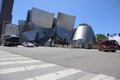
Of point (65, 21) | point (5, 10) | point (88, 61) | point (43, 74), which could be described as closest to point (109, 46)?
point (88, 61)

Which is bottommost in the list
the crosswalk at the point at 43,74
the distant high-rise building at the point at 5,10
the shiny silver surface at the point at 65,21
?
the crosswalk at the point at 43,74

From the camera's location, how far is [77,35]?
112938 millimetres

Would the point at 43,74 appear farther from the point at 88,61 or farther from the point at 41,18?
the point at 41,18

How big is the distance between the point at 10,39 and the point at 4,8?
367 ft

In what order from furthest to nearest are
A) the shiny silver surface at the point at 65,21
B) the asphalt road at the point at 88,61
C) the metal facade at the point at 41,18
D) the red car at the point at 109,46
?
1. the shiny silver surface at the point at 65,21
2. the metal facade at the point at 41,18
3. the red car at the point at 109,46
4. the asphalt road at the point at 88,61

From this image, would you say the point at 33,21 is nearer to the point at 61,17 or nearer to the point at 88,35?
the point at 61,17

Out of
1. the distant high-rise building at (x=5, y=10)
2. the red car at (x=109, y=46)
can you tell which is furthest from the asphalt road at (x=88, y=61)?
the distant high-rise building at (x=5, y=10)

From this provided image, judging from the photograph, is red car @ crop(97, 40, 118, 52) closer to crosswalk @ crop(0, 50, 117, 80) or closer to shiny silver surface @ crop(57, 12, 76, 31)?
crosswalk @ crop(0, 50, 117, 80)

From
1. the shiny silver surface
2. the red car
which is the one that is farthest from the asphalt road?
the shiny silver surface

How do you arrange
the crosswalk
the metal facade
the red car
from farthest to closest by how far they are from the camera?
1. the metal facade
2. the red car
3. the crosswalk

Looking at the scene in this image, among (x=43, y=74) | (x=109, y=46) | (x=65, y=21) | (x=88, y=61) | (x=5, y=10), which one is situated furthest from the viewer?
(x=5, y=10)

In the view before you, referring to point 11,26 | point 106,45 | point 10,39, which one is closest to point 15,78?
point 106,45

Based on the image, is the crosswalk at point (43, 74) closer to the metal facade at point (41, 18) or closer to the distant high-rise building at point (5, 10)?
the metal facade at point (41, 18)

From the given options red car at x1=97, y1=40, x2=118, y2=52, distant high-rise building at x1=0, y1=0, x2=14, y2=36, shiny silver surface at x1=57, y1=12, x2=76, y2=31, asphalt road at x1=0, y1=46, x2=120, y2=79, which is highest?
distant high-rise building at x1=0, y1=0, x2=14, y2=36
